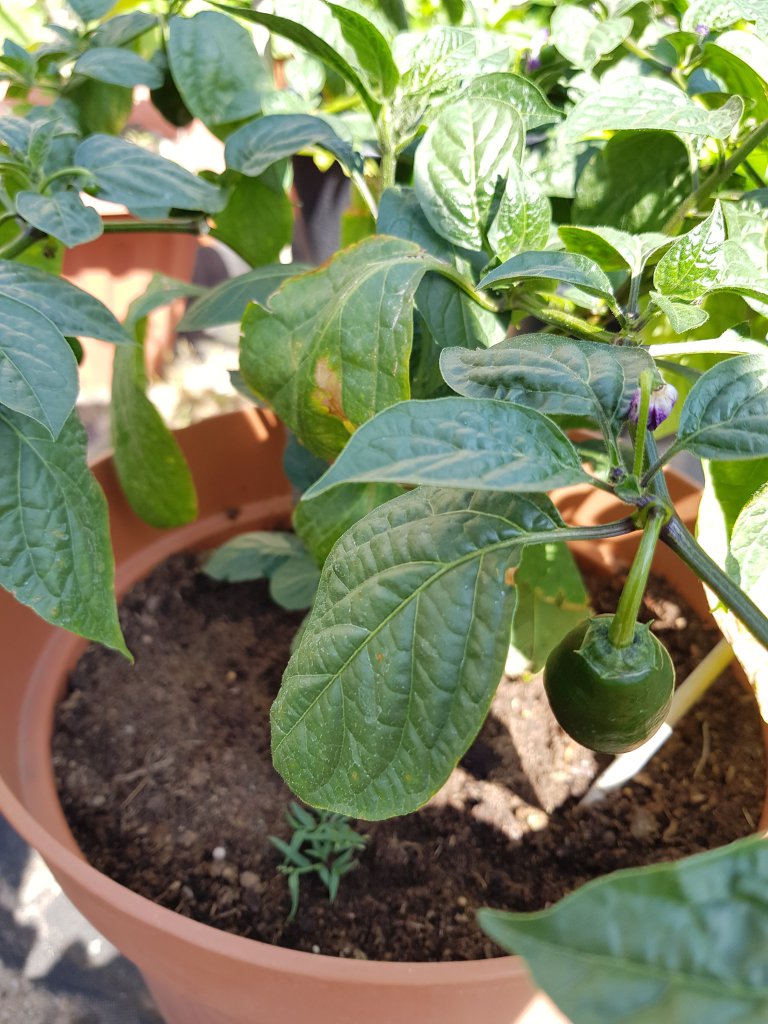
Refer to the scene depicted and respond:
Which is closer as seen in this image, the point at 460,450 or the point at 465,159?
the point at 460,450

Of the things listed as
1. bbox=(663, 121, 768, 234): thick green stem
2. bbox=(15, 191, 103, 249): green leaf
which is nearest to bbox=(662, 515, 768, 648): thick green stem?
bbox=(663, 121, 768, 234): thick green stem

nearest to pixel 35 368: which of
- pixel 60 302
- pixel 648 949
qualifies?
pixel 60 302

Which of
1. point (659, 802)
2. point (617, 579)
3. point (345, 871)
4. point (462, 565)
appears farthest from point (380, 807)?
point (617, 579)

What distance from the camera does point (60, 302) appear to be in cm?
61

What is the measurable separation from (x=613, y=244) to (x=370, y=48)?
0.25 metres

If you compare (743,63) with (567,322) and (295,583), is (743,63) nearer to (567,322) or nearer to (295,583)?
(567,322)

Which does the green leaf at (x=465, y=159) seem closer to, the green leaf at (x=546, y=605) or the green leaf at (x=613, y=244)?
the green leaf at (x=613, y=244)

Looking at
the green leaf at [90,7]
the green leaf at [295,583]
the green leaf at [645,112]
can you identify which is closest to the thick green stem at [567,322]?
the green leaf at [645,112]

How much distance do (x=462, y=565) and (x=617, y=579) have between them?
681 mm

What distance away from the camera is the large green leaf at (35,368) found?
511 mm

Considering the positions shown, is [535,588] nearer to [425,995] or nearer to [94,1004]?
[425,995]

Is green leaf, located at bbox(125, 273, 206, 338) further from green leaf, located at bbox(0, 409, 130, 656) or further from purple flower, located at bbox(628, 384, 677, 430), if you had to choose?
purple flower, located at bbox(628, 384, 677, 430)

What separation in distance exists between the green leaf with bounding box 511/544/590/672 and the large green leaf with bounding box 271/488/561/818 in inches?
17.0

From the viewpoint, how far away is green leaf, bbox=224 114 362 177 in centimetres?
64
